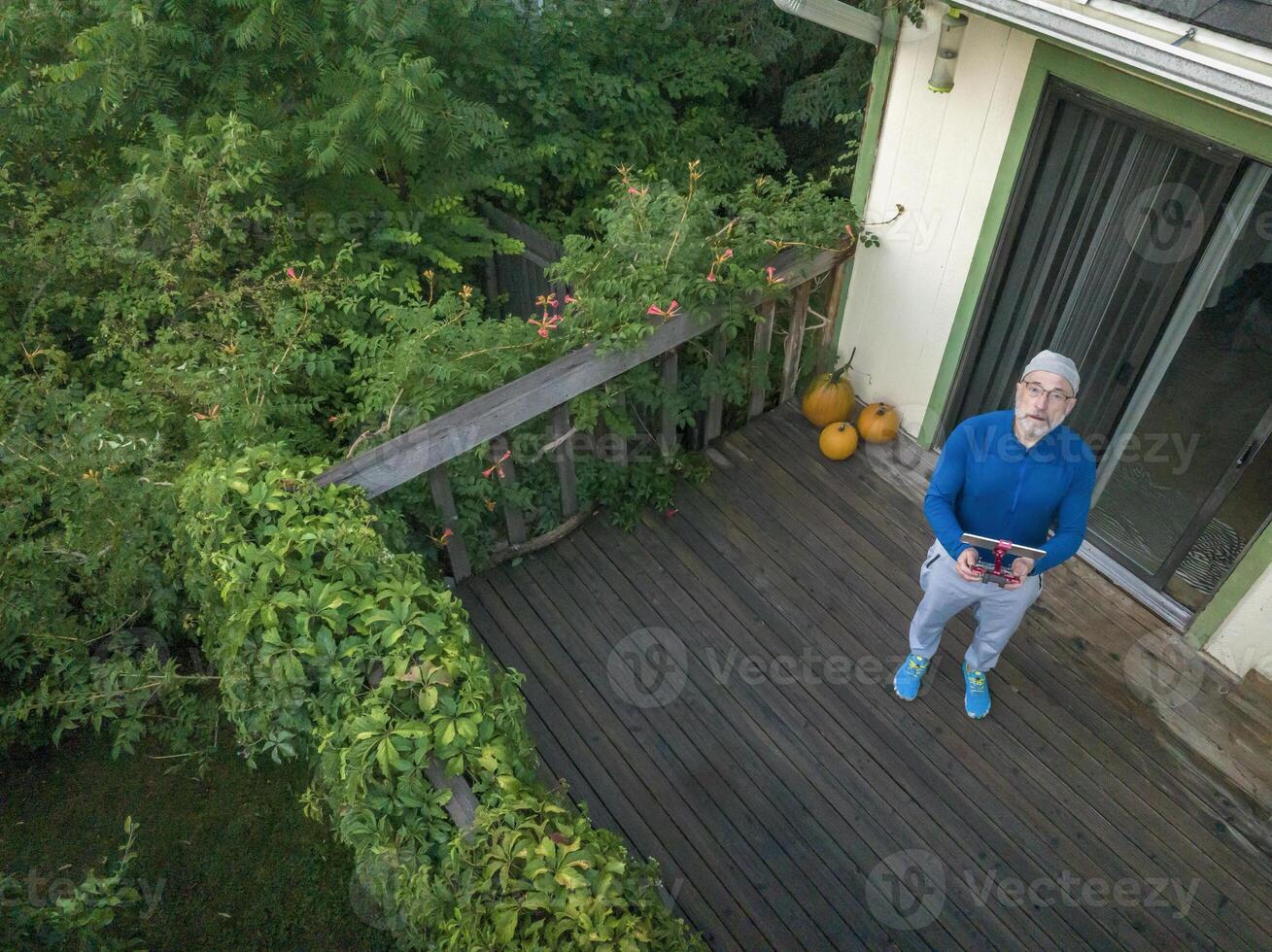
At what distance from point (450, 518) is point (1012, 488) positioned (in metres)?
2.33

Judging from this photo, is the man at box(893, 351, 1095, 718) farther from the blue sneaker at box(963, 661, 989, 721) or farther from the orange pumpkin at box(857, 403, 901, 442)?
the orange pumpkin at box(857, 403, 901, 442)

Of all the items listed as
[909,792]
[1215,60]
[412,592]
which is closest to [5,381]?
[412,592]

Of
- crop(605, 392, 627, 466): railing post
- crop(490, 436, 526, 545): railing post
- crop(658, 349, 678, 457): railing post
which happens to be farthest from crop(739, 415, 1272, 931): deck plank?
crop(490, 436, 526, 545): railing post

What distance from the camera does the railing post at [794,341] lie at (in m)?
4.44

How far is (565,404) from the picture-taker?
371 cm

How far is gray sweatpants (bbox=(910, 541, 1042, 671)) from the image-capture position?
3.13m

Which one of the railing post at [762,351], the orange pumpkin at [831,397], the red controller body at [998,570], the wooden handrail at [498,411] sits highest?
the wooden handrail at [498,411]

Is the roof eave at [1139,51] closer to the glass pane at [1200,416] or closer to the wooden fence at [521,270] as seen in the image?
the glass pane at [1200,416]

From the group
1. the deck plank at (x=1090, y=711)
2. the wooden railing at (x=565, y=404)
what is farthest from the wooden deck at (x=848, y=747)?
the wooden railing at (x=565, y=404)

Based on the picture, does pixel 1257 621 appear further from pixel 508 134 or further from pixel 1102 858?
pixel 508 134

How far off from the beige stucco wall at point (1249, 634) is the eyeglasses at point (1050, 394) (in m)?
1.32

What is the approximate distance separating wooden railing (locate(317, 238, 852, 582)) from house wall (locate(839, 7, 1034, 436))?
0.77 feet

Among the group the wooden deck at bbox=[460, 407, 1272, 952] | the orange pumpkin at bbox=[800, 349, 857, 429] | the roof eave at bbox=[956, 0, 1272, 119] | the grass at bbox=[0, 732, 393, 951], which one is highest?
the roof eave at bbox=[956, 0, 1272, 119]

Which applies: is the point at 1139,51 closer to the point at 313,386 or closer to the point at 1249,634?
the point at 1249,634
